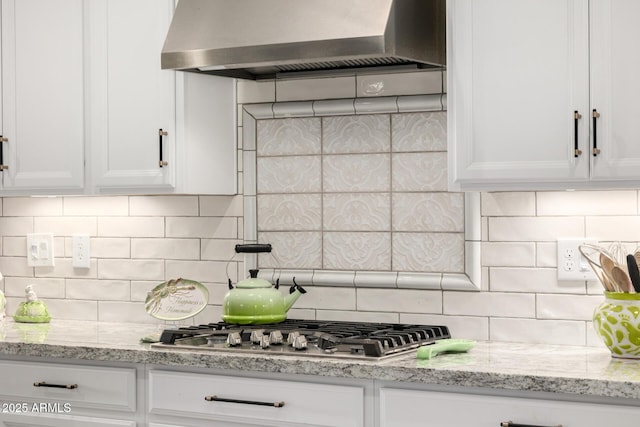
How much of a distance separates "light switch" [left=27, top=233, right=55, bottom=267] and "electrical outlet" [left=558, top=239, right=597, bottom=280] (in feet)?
6.57

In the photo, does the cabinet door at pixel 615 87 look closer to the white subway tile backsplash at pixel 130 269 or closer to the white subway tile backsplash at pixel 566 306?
the white subway tile backsplash at pixel 566 306

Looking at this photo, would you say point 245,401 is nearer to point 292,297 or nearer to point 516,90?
point 292,297

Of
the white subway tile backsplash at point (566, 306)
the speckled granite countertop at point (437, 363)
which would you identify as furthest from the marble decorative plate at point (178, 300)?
the white subway tile backsplash at point (566, 306)

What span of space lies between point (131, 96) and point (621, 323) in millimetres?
1767

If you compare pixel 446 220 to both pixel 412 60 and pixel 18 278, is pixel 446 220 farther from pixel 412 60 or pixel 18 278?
pixel 18 278

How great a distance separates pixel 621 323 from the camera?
2.67m

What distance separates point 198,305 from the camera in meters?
3.36

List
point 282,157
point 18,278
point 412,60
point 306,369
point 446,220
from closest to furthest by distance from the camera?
1. point 306,369
2. point 412,60
3. point 446,220
4. point 282,157
5. point 18,278

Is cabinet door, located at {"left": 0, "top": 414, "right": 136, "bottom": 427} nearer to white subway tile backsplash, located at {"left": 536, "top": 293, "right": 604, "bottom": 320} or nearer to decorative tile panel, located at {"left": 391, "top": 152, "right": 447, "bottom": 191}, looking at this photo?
decorative tile panel, located at {"left": 391, "top": 152, "right": 447, "bottom": 191}

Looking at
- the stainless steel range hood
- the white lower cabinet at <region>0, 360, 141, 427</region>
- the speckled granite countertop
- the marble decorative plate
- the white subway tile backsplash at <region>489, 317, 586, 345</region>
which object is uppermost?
the stainless steel range hood

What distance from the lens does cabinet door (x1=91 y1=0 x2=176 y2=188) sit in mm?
3281

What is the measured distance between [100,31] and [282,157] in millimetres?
770

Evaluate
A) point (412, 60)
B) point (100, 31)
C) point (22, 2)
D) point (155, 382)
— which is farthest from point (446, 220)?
point (22, 2)

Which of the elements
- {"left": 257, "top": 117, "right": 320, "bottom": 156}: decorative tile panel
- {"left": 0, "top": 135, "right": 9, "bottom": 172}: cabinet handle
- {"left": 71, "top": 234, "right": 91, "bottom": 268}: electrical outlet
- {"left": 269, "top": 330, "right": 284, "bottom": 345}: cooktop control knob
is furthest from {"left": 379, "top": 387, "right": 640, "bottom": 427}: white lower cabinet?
{"left": 0, "top": 135, "right": 9, "bottom": 172}: cabinet handle
